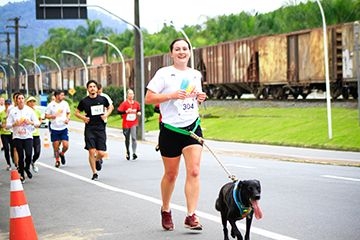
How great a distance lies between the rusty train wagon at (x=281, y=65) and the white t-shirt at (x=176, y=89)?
1086 inches

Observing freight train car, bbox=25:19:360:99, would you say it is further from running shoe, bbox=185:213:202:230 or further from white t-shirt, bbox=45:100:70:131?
running shoe, bbox=185:213:202:230

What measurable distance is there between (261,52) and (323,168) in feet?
93.0

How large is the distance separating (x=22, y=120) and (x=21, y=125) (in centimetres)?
12

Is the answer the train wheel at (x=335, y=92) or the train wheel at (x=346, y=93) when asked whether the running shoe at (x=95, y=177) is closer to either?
the train wheel at (x=346, y=93)

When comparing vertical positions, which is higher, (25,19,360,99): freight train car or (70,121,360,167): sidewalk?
(25,19,360,99): freight train car

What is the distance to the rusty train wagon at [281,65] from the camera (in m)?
37.9

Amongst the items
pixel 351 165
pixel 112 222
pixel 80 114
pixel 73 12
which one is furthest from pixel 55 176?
pixel 73 12

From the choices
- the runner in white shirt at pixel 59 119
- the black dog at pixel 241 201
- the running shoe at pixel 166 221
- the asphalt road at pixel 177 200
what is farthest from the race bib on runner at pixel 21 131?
the black dog at pixel 241 201

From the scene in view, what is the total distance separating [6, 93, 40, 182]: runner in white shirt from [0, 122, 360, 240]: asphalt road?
0.70 meters

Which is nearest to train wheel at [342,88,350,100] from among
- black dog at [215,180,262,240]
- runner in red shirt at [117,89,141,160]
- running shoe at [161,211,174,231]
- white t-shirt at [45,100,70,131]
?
runner in red shirt at [117,89,141,160]

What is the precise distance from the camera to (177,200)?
12.6m

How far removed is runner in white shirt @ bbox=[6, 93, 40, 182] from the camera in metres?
16.2

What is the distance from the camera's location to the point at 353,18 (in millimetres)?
79375

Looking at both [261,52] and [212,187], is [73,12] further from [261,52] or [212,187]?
[212,187]
